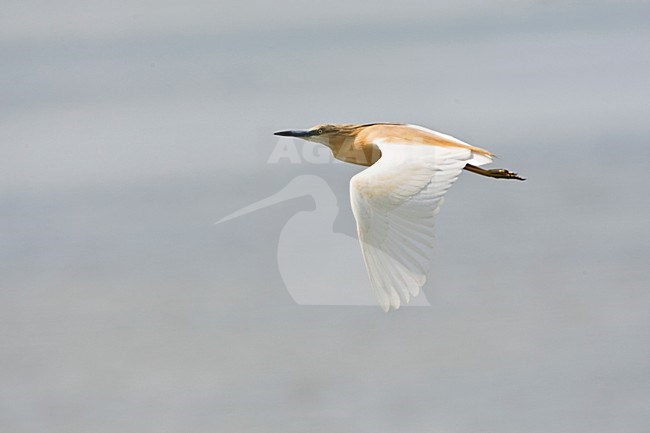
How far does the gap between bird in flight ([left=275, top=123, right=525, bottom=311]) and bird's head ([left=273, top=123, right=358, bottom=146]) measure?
66cm

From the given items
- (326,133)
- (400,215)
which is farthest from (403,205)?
(326,133)

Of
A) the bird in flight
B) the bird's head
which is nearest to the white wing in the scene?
the bird in flight

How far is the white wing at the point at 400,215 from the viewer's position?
6336 millimetres

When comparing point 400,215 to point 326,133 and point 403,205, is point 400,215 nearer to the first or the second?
point 403,205

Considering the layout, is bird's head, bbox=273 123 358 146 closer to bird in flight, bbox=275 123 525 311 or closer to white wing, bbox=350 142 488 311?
bird in flight, bbox=275 123 525 311

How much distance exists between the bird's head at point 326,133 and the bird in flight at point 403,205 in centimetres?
66

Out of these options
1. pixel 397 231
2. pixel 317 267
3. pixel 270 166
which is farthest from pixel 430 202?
pixel 270 166

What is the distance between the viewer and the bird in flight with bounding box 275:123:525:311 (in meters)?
6.34

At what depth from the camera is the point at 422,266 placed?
632 cm

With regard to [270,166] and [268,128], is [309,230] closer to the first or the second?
[268,128]

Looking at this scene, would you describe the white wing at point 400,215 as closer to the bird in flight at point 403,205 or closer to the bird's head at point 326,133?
the bird in flight at point 403,205

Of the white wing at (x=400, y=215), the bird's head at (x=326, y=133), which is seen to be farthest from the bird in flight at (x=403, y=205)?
the bird's head at (x=326, y=133)

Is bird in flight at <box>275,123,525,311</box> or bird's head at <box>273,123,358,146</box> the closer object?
bird in flight at <box>275,123,525,311</box>

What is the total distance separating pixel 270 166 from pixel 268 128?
1.62 metres
